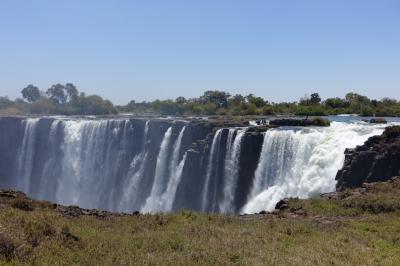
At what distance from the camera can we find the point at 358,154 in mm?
23656

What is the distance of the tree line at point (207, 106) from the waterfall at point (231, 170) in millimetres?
24055

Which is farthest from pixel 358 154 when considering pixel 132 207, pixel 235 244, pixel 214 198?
pixel 132 207

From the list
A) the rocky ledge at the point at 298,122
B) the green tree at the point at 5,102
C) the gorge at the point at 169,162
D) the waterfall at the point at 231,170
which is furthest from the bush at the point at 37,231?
the green tree at the point at 5,102

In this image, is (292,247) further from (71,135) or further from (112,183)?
(71,135)

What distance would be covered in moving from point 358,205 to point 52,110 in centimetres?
8303

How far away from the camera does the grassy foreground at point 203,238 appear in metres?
9.12

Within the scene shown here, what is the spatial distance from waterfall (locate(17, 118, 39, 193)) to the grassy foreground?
34.3m

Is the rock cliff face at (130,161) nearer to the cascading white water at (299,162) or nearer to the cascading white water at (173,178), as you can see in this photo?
the cascading white water at (173,178)

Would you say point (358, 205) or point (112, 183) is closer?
point (358, 205)

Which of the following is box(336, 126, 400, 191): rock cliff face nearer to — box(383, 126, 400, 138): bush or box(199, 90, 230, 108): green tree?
box(383, 126, 400, 138): bush

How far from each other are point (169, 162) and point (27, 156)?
743 inches

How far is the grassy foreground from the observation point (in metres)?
9.12

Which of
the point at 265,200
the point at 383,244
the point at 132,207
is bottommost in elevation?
the point at 132,207

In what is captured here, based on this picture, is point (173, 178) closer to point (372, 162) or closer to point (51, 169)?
point (372, 162)
